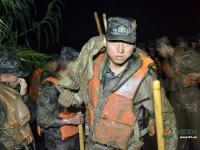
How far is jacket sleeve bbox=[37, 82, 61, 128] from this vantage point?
4750 millimetres

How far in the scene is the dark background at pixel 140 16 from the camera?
11.1 metres

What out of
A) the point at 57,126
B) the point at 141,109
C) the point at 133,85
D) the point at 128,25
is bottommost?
the point at 57,126

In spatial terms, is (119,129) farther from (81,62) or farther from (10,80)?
(10,80)

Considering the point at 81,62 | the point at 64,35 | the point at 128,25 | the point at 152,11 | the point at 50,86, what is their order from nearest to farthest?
the point at 128,25 < the point at 81,62 < the point at 50,86 < the point at 64,35 < the point at 152,11

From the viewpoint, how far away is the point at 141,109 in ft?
12.6

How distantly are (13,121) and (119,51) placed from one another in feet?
3.47

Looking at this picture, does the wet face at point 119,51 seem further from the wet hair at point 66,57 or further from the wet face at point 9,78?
the wet hair at point 66,57

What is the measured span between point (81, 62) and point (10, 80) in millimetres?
860

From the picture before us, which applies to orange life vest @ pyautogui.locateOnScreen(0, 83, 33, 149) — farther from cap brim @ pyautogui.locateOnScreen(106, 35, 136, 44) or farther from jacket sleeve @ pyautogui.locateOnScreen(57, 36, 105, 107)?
cap brim @ pyautogui.locateOnScreen(106, 35, 136, 44)

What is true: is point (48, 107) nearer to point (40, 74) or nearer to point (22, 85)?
point (22, 85)

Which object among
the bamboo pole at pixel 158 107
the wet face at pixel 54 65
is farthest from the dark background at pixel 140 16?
the bamboo pole at pixel 158 107

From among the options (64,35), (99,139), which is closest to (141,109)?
(99,139)

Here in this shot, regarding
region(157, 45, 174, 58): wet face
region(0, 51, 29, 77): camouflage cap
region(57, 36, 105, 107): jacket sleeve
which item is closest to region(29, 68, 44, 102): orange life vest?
region(0, 51, 29, 77): camouflage cap

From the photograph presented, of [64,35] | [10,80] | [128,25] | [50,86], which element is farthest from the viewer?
[64,35]
